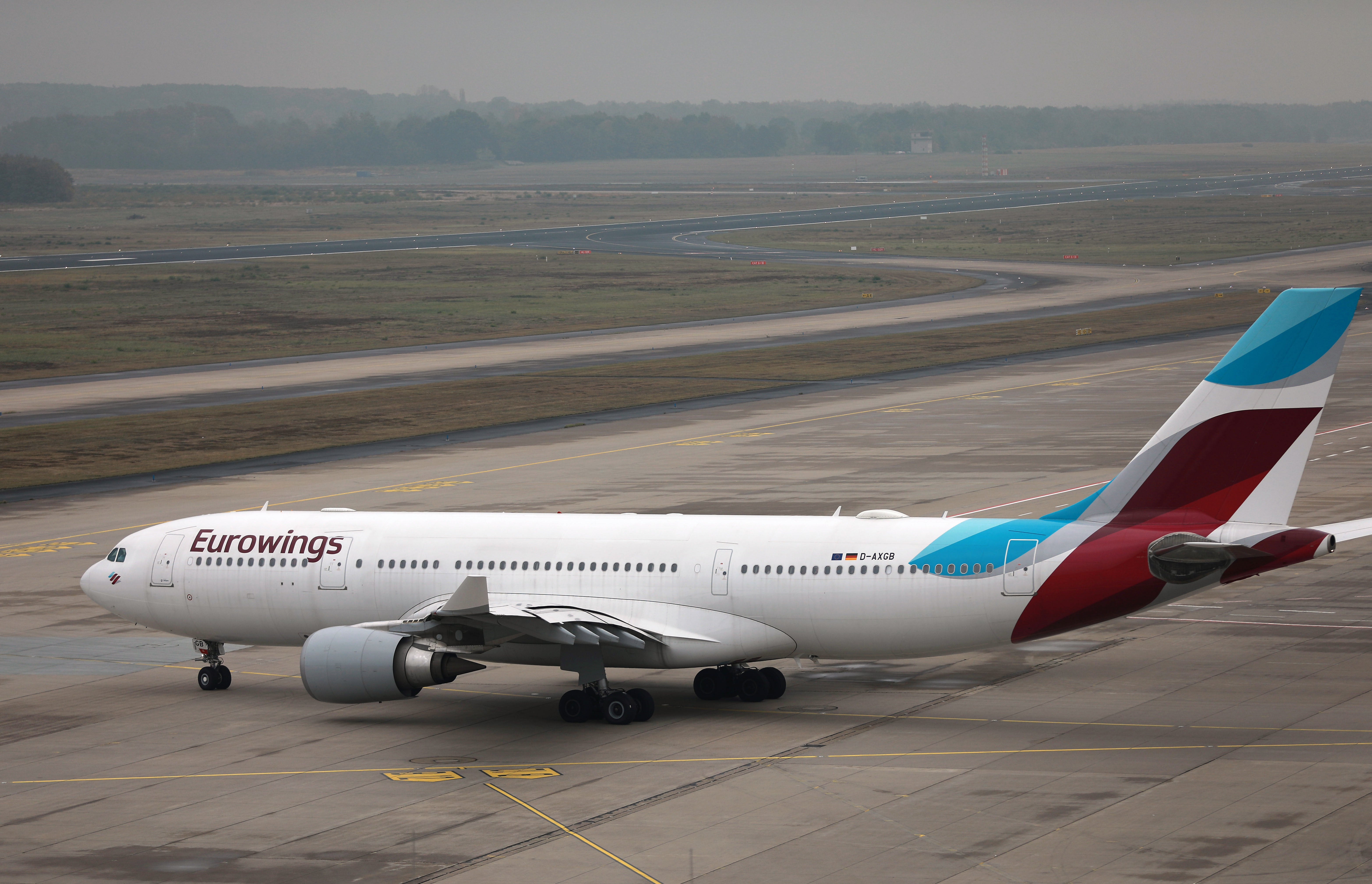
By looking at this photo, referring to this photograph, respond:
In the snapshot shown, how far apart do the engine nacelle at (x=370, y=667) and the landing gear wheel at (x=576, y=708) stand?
2.13m

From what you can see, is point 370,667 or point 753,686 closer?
point 370,667

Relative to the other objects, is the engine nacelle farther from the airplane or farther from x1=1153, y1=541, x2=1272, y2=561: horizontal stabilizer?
x1=1153, y1=541, x2=1272, y2=561: horizontal stabilizer

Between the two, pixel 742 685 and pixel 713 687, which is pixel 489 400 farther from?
pixel 742 685

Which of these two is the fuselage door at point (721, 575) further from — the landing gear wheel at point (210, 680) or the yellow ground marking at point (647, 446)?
the yellow ground marking at point (647, 446)

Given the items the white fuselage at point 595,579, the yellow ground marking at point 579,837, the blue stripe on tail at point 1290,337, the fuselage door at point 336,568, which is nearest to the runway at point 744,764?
the yellow ground marking at point 579,837

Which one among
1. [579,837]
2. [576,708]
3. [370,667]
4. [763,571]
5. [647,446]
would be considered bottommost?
[579,837]

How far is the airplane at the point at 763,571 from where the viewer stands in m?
30.5

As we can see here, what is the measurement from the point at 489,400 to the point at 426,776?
56356 mm

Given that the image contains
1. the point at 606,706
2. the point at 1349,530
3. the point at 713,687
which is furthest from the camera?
the point at 713,687

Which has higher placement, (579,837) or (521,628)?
(521,628)

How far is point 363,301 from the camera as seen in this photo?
136375 millimetres

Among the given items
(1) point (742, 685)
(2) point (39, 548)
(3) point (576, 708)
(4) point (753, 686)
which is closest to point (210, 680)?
(3) point (576, 708)

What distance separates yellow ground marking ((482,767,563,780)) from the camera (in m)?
29.7

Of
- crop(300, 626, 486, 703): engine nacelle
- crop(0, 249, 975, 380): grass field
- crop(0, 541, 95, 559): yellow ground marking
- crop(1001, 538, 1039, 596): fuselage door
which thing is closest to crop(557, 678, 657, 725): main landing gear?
crop(300, 626, 486, 703): engine nacelle
